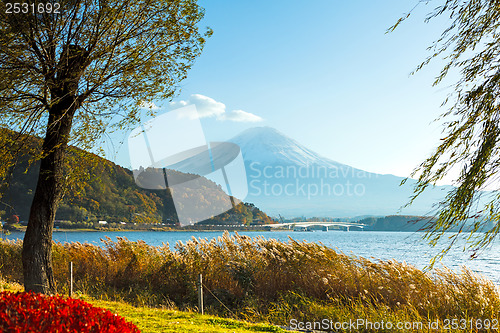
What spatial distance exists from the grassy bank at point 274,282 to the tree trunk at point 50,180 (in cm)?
249

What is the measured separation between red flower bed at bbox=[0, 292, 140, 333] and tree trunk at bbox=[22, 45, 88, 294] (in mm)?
3951

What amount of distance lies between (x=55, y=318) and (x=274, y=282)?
22.2 ft

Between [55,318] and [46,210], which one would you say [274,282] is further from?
[55,318]

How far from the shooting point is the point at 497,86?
4441 millimetres

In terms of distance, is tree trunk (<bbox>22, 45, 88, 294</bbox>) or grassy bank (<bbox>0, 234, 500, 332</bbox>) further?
tree trunk (<bbox>22, 45, 88, 294</bbox>)

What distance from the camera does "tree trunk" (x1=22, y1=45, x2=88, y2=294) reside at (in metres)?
7.55

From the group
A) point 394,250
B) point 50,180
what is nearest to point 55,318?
point 50,180

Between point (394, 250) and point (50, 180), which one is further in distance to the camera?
point (394, 250)

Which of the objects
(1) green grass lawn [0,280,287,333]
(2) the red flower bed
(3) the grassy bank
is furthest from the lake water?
(2) the red flower bed

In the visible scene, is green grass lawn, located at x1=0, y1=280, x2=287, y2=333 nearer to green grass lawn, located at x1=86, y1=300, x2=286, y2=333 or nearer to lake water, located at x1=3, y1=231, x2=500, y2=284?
green grass lawn, located at x1=86, y1=300, x2=286, y2=333

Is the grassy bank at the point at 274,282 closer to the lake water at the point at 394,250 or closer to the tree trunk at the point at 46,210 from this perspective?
the lake water at the point at 394,250

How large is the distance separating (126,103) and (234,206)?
4363 centimetres

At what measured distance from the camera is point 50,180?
780cm

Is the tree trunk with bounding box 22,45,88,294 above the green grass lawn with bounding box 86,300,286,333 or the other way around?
above
